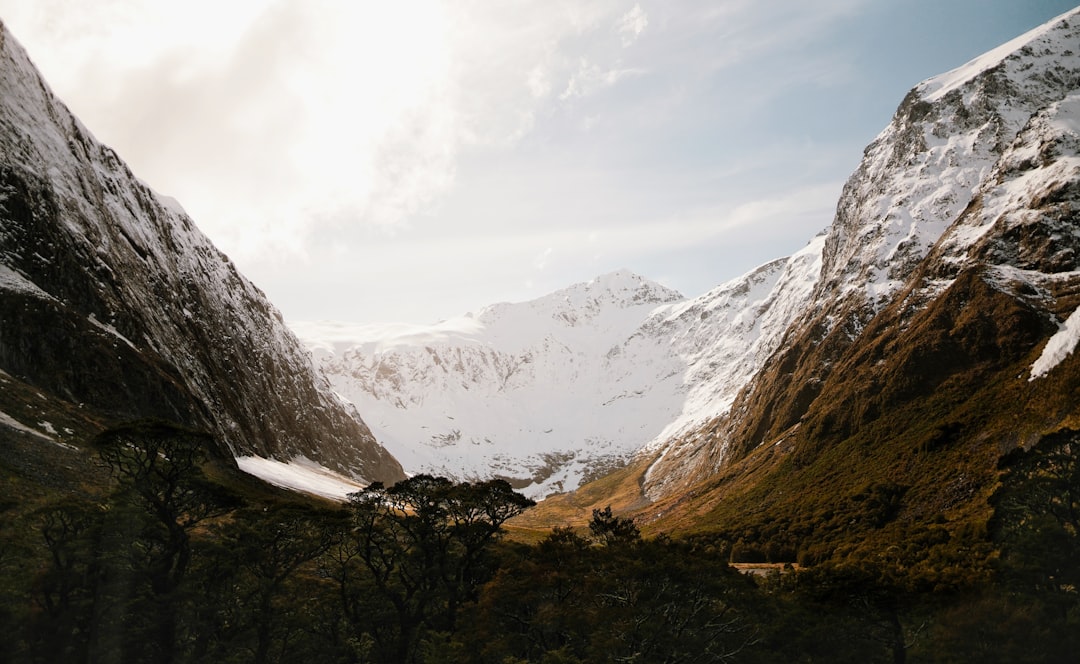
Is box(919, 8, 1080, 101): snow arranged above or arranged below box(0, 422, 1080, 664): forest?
above

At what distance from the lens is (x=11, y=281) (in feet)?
259

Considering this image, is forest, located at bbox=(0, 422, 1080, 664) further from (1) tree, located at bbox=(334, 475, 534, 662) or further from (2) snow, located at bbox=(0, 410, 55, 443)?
(2) snow, located at bbox=(0, 410, 55, 443)

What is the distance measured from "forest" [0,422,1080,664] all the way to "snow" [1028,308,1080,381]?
32.4 m

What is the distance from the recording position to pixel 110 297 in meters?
94.7

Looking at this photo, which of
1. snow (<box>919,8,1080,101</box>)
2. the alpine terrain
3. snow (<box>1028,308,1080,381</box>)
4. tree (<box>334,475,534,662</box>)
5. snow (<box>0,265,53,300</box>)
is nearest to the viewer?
tree (<box>334,475,534,662</box>)

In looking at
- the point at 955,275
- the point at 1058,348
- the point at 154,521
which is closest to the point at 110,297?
the point at 154,521

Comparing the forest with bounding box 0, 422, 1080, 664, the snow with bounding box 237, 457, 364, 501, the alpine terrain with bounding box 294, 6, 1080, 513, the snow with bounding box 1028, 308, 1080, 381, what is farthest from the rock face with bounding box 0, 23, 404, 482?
the snow with bounding box 1028, 308, 1080, 381

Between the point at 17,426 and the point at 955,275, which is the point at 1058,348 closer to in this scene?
the point at 955,275

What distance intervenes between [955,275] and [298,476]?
138157 millimetres

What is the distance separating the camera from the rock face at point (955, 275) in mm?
97938

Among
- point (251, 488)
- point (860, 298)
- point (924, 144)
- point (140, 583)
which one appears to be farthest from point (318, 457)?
point (924, 144)

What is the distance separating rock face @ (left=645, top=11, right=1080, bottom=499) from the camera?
97.9 meters

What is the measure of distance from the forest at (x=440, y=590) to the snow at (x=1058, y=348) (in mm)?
32441

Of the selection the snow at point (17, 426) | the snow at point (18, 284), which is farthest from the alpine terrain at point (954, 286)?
the snow at point (18, 284)
